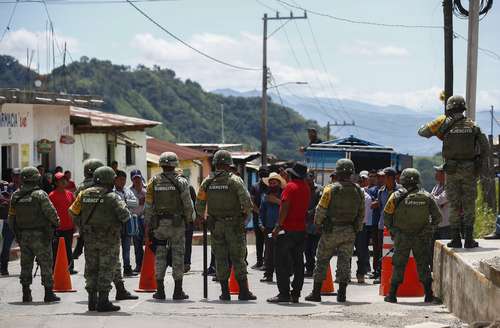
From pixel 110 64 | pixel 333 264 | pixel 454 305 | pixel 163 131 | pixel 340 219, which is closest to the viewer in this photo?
pixel 454 305

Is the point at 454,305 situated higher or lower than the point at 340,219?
lower

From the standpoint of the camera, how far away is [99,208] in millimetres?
13422

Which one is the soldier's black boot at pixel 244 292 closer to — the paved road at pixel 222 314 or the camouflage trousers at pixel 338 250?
the paved road at pixel 222 314

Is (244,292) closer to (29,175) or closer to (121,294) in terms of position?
(121,294)

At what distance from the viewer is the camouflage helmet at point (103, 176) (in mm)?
13422

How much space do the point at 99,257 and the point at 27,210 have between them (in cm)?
160

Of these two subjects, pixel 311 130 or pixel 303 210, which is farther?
pixel 311 130

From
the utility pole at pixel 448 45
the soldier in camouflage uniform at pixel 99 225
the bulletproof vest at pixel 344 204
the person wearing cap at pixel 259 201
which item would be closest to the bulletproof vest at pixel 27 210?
the soldier in camouflage uniform at pixel 99 225

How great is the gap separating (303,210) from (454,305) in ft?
8.14

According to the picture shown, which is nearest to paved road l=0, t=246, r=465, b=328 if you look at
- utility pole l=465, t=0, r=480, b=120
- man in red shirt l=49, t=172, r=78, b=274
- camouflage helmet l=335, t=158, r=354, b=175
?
camouflage helmet l=335, t=158, r=354, b=175

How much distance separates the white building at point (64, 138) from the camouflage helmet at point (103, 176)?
570 inches

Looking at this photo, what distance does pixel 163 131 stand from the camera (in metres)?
122

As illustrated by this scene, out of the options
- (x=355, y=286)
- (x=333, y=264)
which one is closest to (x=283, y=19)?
(x=333, y=264)

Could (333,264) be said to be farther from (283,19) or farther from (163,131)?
→ (163,131)
